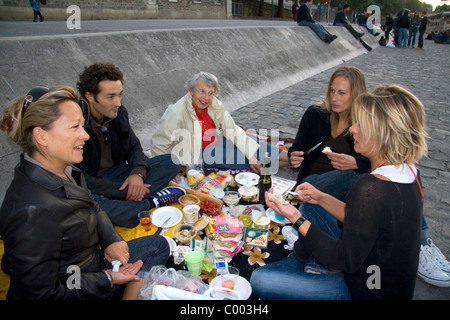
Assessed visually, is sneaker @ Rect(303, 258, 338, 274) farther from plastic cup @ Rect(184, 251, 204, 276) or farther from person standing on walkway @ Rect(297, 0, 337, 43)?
person standing on walkway @ Rect(297, 0, 337, 43)

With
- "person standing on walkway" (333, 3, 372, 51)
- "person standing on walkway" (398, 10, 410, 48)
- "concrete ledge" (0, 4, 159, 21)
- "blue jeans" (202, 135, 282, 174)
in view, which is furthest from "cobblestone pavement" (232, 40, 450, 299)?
"concrete ledge" (0, 4, 159, 21)

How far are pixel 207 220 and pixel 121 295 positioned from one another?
3.77 feet

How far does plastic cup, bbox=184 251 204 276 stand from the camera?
2591 mm

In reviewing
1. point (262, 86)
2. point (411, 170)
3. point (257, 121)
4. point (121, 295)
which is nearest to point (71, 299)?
point (121, 295)

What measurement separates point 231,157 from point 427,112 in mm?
6371

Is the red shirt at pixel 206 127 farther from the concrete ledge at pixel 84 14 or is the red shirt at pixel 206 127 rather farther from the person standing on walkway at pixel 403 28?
the person standing on walkway at pixel 403 28

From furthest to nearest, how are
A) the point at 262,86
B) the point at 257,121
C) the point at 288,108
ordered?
the point at 262,86 < the point at 288,108 < the point at 257,121

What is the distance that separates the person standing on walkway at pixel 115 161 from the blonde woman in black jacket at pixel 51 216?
1050 mm

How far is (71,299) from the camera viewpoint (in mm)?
1812

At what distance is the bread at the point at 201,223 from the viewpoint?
3111mm

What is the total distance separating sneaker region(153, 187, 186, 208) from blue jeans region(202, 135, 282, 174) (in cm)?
95

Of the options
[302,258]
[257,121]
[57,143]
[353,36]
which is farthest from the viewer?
[353,36]

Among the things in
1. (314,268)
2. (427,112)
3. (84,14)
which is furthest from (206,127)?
(84,14)
